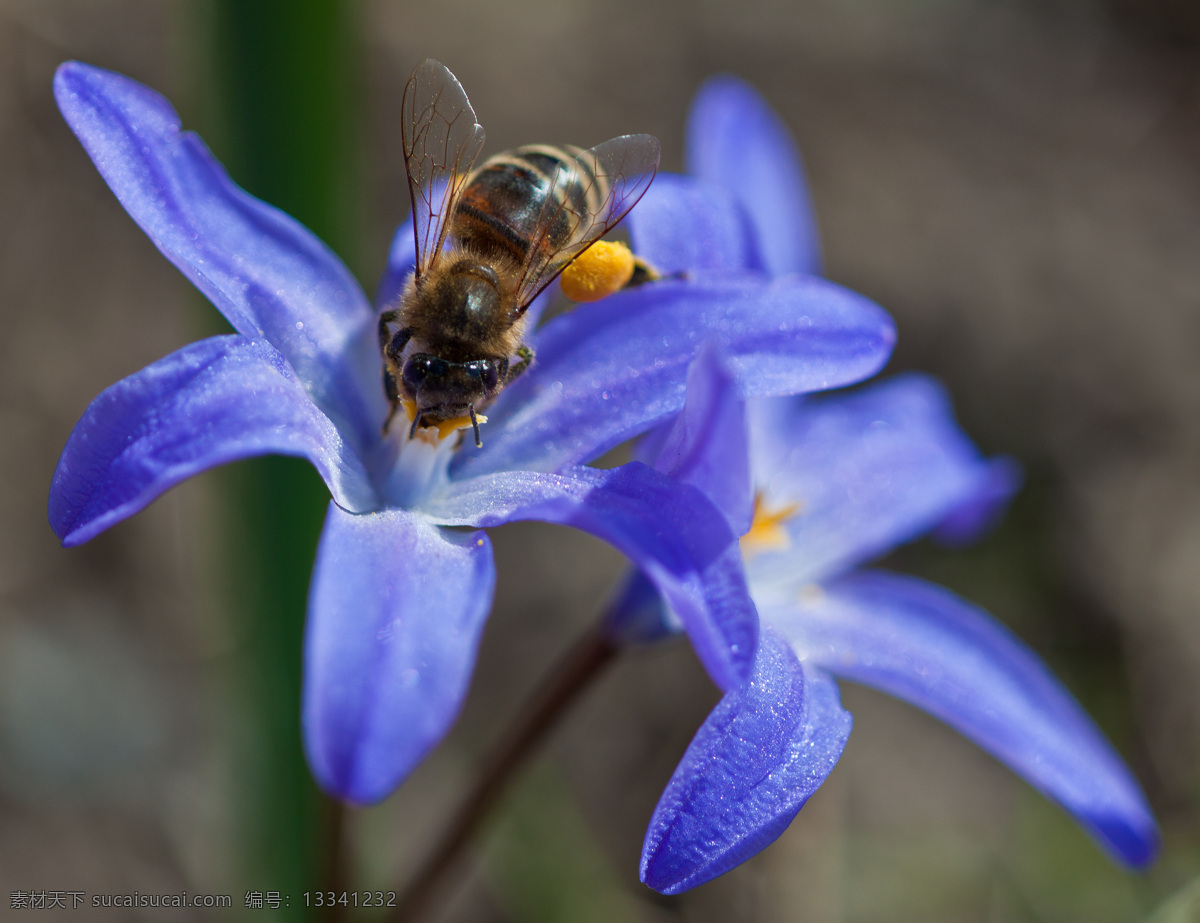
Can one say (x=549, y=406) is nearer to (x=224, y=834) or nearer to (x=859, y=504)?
(x=859, y=504)

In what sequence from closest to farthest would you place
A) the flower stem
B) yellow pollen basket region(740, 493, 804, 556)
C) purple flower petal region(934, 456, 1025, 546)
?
the flower stem → yellow pollen basket region(740, 493, 804, 556) → purple flower petal region(934, 456, 1025, 546)

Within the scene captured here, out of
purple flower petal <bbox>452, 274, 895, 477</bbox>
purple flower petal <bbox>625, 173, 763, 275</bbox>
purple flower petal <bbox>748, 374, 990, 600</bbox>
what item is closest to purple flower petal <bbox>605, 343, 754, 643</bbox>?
purple flower petal <bbox>452, 274, 895, 477</bbox>

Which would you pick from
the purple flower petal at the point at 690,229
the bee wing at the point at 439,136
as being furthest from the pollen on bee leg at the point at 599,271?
the bee wing at the point at 439,136

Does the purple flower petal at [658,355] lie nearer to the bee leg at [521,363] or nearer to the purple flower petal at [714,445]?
the bee leg at [521,363]

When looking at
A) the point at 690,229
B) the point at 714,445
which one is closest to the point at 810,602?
the point at 690,229

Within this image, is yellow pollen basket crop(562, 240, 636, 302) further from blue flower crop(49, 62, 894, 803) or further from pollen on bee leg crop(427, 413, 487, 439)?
pollen on bee leg crop(427, 413, 487, 439)

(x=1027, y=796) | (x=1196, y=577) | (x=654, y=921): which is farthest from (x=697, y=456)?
(x=1196, y=577)
